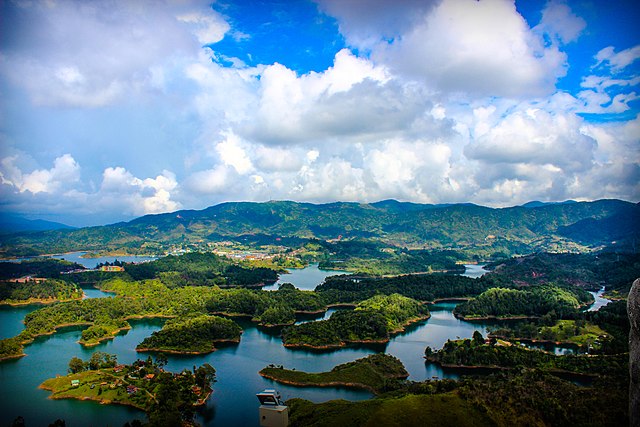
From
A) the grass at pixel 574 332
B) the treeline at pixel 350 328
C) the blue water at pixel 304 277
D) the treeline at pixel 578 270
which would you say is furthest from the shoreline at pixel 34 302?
the treeline at pixel 578 270

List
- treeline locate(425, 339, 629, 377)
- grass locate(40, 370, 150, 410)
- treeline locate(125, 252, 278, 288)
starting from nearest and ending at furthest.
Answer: grass locate(40, 370, 150, 410), treeline locate(425, 339, 629, 377), treeline locate(125, 252, 278, 288)

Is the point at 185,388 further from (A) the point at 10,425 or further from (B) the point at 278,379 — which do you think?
(A) the point at 10,425

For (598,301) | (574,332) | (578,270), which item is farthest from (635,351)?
(578,270)

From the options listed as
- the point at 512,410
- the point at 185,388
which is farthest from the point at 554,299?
the point at 185,388

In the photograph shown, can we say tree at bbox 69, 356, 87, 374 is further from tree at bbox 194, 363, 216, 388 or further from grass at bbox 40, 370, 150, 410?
tree at bbox 194, 363, 216, 388

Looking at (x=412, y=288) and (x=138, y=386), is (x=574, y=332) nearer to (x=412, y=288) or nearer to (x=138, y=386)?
(x=412, y=288)

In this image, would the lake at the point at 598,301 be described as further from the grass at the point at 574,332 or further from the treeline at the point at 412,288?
the grass at the point at 574,332

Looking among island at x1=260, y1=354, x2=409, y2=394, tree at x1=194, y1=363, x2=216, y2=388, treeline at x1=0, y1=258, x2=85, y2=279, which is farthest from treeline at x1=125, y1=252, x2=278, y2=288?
island at x1=260, y1=354, x2=409, y2=394
